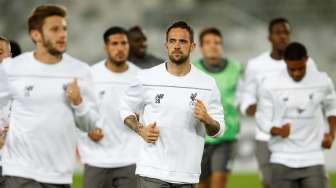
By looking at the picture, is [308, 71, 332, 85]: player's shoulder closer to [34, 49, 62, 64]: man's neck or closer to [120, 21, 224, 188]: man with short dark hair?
[120, 21, 224, 188]: man with short dark hair

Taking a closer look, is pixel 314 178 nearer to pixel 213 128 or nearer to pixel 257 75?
pixel 213 128

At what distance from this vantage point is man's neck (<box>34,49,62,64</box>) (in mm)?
7219

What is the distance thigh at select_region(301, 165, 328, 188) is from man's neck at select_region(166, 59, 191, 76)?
7.50 feet

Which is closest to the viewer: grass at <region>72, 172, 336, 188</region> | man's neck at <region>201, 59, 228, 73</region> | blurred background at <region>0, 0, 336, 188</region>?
man's neck at <region>201, 59, 228, 73</region>

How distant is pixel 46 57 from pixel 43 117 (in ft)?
1.50

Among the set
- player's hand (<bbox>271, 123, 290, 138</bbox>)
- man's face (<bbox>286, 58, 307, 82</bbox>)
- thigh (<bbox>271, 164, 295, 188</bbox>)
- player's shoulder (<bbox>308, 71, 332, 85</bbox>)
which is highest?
man's face (<bbox>286, 58, 307, 82</bbox>)

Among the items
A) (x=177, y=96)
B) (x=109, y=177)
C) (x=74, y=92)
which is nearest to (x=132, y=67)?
(x=109, y=177)

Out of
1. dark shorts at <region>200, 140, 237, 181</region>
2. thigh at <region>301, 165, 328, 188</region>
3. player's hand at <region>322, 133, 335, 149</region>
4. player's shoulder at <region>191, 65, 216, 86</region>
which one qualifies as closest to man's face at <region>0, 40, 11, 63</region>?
player's shoulder at <region>191, 65, 216, 86</region>

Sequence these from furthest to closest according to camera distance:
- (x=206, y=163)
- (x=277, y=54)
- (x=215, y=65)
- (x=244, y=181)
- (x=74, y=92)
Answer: (x=244, y=181) < (x=215, y=65) < (x=206, y=163) < (x=277, y=54) < (x=74, y=92)

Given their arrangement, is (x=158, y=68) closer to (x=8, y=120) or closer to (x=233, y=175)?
(x=8, y=120)

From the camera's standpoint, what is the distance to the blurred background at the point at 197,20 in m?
21.2

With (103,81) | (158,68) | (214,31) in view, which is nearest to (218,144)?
(214,31)

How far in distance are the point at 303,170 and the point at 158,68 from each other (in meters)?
2.39

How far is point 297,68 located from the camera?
10.0m
